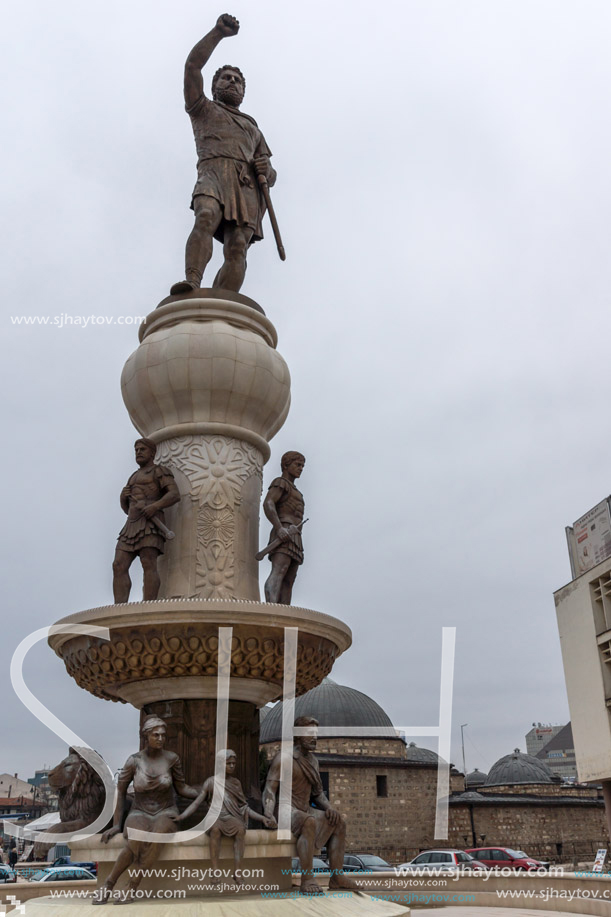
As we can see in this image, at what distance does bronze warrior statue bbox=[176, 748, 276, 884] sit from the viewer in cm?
588

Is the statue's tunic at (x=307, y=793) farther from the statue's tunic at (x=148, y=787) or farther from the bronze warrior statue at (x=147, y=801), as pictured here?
the statue's tunic at (x=148, y=787)

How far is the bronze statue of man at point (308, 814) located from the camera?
633 centimetres

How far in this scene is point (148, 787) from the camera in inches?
236

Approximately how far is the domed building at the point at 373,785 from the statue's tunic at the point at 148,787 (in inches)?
1482

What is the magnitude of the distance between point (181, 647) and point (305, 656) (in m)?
1.05

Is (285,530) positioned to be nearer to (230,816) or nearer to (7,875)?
(230,816)

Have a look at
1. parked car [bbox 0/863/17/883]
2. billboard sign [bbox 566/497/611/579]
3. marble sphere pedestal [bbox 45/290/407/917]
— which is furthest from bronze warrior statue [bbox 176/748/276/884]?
billboard sign [bbox 566/497/611/579]

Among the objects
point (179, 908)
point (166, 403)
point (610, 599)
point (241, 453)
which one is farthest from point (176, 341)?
point (610, 599)

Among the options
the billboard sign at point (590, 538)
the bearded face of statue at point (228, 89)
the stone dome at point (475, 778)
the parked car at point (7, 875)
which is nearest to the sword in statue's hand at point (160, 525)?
the bearded face of statue at point (228, 89)

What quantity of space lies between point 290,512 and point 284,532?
30cm

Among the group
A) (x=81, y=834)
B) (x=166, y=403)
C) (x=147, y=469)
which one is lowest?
(x=81, y=834)

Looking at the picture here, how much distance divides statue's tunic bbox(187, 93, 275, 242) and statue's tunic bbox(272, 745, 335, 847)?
567 centimetres

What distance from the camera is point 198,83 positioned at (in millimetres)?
9117

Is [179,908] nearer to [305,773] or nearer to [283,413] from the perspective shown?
[305,773]
